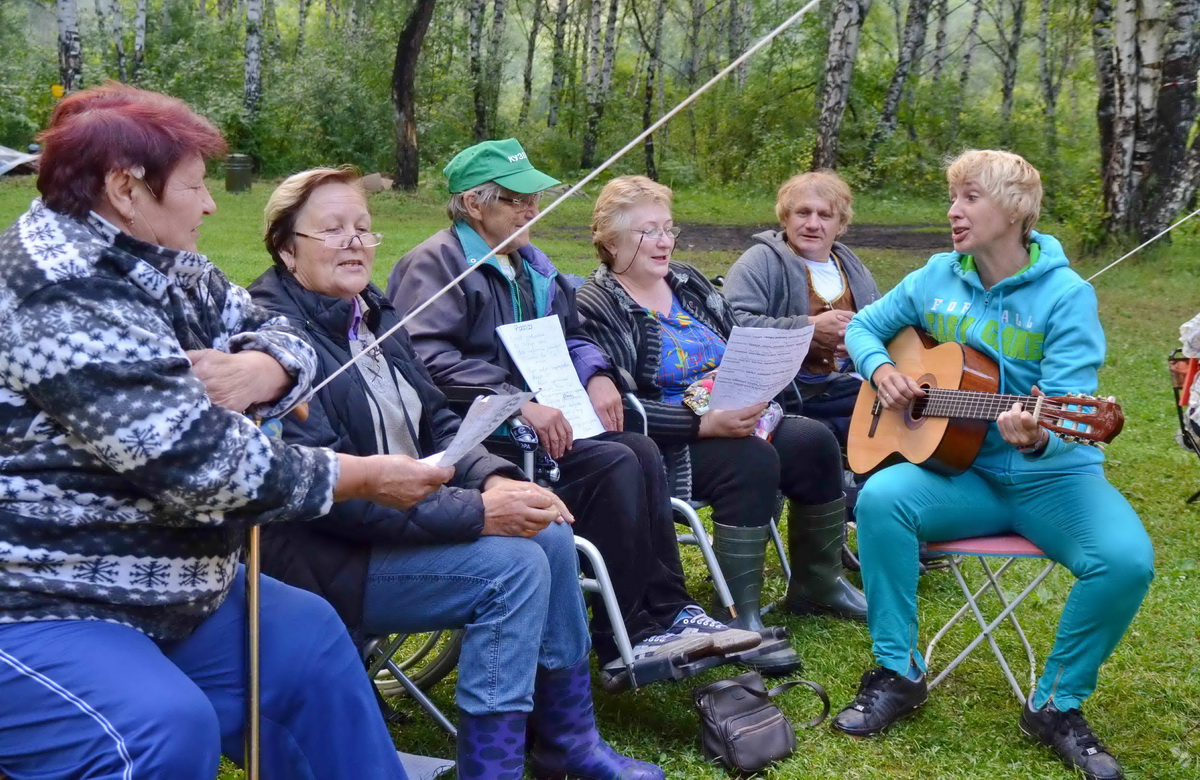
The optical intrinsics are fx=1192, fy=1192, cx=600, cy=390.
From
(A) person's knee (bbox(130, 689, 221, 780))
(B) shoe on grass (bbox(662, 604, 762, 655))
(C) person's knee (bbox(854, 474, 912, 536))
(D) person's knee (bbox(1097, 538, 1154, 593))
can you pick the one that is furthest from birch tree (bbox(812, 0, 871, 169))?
(A) person's knee (bbox(130, 689, 221, 780))

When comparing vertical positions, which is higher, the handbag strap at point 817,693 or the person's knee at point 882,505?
the person's knee at point 882,505

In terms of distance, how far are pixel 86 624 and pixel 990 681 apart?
2802 mm

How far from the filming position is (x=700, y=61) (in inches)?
1421

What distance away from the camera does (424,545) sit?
264cm

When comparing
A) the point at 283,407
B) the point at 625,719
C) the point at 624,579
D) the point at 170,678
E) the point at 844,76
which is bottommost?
the point at 625,719

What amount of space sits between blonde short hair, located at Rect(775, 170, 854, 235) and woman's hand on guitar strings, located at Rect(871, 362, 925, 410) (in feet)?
3.78

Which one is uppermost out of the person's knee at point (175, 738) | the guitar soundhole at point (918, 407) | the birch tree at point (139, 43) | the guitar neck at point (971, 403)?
the birch tree at point (139, 43)

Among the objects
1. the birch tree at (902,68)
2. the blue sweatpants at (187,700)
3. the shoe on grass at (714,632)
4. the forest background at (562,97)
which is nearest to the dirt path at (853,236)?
the forest background at (562,97)

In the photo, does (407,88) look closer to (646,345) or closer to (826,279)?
(826,279)

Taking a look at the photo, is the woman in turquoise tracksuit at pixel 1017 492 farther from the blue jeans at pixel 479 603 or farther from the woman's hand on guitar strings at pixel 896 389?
the blue jeans at pixel 479 603

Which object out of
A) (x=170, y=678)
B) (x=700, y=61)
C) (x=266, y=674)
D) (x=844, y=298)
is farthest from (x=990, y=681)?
(x=700, y=61)

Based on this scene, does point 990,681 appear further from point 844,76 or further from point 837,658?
point 844,76

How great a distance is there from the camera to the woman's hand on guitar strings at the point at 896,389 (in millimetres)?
3582

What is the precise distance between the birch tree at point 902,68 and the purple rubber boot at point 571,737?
19498 millimetres
